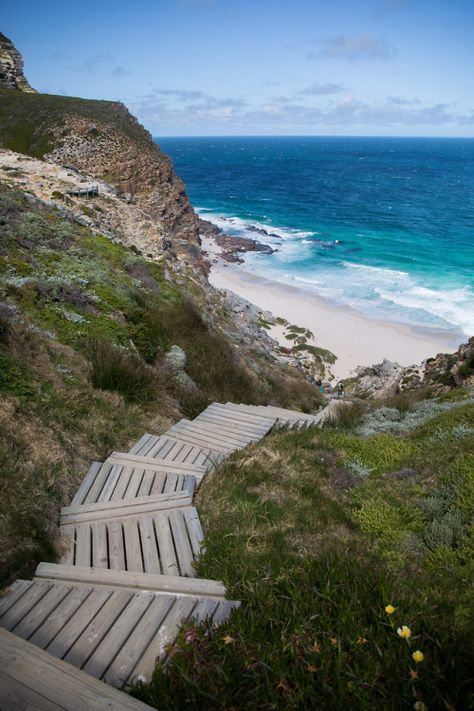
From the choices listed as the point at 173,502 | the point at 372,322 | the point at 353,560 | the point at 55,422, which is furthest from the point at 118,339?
the point at 372,322

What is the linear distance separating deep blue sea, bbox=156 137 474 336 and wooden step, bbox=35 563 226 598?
33.4 m

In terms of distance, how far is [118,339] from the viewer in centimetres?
1001

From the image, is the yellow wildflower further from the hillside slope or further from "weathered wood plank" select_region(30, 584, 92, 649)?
the hillside slope

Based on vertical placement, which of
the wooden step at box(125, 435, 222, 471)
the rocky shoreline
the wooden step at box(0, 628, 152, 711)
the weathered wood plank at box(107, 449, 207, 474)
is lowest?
the rocky shoreline

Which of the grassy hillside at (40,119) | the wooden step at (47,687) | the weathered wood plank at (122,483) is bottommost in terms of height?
the weathered wood plank at (122,483)

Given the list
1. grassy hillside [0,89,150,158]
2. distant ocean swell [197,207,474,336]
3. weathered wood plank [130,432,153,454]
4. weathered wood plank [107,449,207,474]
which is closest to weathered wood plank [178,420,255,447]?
weathered wood plank [130,432,153,454]

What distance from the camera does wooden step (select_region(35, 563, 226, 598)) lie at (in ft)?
12.5

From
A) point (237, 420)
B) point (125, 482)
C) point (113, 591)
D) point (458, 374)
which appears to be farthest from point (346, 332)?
point (113, 591)

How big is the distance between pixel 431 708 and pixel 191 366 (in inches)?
367

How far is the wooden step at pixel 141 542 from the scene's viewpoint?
437 cm

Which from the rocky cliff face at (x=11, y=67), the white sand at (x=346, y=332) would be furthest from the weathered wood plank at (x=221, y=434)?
the rocky cliff face at (x=11, y=67)

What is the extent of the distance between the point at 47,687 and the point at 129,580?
4.16 ft

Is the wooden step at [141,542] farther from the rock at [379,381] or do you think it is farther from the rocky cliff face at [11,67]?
the rocky cliff face at [11,67]

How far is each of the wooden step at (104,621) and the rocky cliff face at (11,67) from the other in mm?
62387
